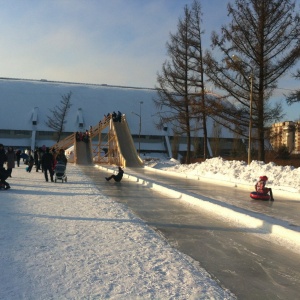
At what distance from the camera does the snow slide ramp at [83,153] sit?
37347 mm

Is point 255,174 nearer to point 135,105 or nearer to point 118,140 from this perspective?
point 118,140

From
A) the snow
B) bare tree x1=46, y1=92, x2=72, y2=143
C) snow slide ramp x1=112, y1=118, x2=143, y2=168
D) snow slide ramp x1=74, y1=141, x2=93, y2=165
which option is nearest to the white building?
bare tree x1=46, y1=92, x2=72, y2=143

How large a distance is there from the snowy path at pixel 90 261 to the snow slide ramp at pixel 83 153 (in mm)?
29427

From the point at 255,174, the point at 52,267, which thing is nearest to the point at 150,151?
the point at 255,174

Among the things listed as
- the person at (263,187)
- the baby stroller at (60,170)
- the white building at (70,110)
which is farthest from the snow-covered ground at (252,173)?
the white building at (70,110)

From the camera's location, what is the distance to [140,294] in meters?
3.68

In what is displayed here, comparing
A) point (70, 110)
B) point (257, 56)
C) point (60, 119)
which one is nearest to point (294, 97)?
point (257, 56)

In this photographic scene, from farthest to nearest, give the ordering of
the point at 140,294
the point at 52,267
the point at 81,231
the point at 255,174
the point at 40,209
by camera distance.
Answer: the point at 255,174, the point at 40,209, the point at 81,231, the point at 52,267, the point at 140,294

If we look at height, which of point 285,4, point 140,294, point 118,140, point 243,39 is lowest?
point 140,294

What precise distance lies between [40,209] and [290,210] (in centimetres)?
616

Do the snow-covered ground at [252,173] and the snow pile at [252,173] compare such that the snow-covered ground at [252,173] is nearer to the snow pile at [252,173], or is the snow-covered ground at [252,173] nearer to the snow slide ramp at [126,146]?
the snow pile at [252,173]

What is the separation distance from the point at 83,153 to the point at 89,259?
115 feet

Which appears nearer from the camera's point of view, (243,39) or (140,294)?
(140,294)

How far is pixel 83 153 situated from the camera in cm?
3938
